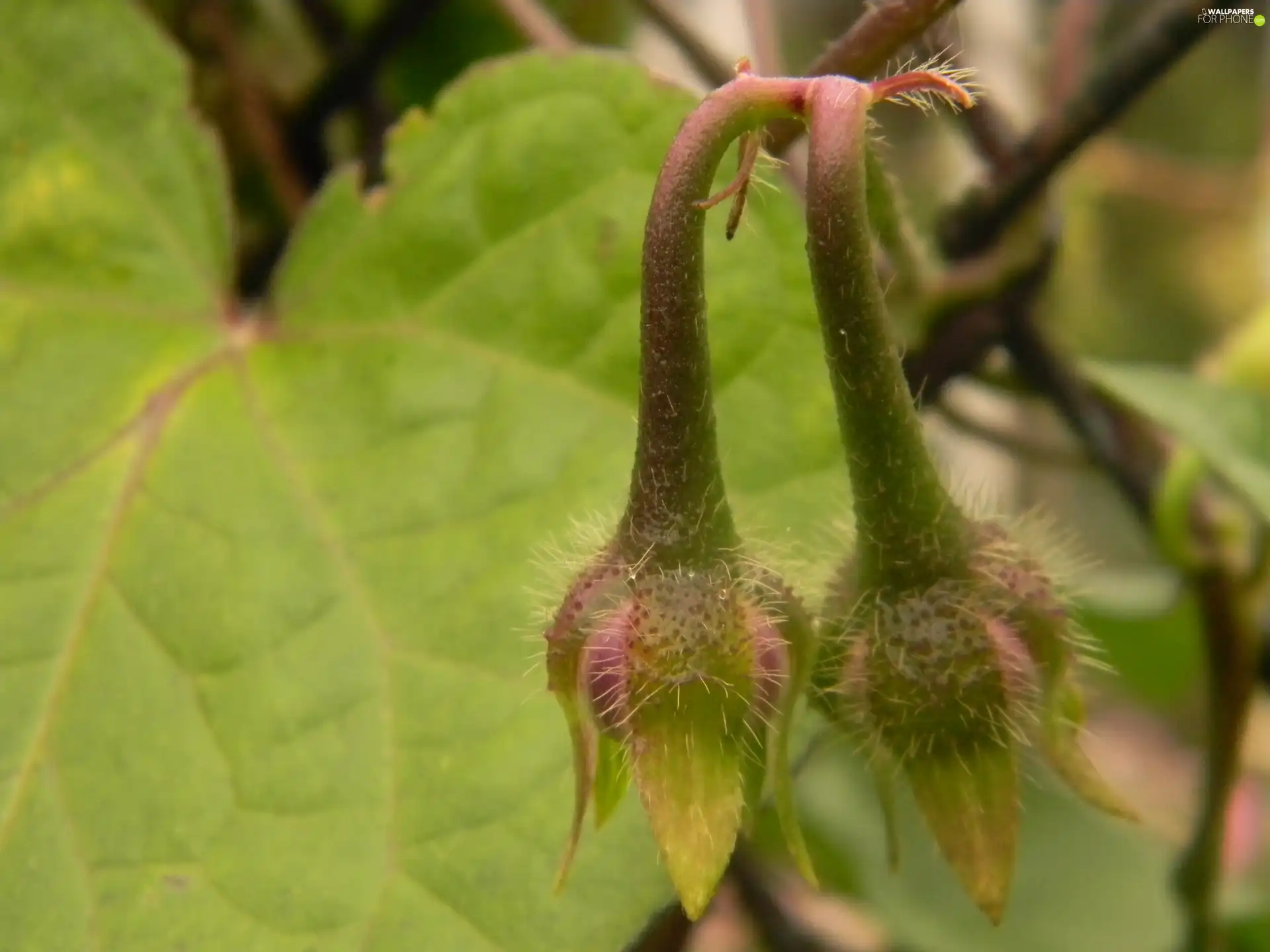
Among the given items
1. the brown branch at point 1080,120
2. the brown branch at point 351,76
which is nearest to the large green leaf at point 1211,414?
the brown branch at point 1080,120

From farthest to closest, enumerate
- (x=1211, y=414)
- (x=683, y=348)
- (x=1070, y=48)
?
1. (x=1070, y=48)
2. (x=1211, y=414)
3. (x=683, y=348)

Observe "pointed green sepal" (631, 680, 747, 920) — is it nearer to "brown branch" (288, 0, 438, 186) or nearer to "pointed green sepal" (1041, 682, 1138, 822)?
"pointed green sepal" (1041, 682, 1138, 822)

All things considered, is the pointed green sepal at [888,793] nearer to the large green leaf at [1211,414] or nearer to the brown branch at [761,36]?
the large green leaf at [1211,414]

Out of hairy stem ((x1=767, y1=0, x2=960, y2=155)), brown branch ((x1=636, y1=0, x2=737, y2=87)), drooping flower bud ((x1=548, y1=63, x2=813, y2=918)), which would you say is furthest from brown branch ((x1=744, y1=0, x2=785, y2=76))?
drooping flower bud ((x1=548, y1=63, x2=813, y2=918))

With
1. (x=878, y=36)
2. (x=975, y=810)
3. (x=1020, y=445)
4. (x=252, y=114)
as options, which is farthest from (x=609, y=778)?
(x=1020, y=445)

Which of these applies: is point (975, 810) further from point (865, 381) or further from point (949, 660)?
point (865, 381)

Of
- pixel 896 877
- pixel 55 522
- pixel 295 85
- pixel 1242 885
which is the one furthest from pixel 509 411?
pixel 1242 885

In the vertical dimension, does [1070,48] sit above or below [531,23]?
below
